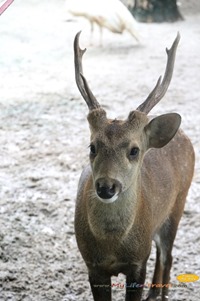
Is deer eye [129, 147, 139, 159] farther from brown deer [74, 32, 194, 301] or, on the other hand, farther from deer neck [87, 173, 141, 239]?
deer neck [87, 173, 141, 239]

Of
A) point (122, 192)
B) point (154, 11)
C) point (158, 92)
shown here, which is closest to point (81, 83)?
point (158, 92)

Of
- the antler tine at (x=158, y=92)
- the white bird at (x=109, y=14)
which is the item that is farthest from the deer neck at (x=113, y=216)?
the white bird at (x=109, y=14)

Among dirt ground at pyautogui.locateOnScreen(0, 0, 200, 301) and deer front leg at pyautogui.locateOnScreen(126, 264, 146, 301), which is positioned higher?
deer front leg at pyautogui.locateOnScreen(126, 264, 146, 301)

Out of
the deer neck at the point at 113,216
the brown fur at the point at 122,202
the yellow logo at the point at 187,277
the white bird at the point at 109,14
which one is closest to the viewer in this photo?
the brown fur at the point at 122,202

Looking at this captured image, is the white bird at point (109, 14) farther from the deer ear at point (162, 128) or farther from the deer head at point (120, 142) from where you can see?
the deer ear at point (162, 128)

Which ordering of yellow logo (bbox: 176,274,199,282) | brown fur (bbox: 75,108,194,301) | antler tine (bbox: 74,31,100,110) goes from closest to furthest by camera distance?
brown fur (bbox: 75,108,194,301) < antler tine (bbox: 74,31,100,110) < yellow logo (bbox: 176,274,199,282)

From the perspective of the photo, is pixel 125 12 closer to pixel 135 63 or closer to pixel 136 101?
pixel 135 63

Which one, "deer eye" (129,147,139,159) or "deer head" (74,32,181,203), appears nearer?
"deer head" (74,32,181,203)

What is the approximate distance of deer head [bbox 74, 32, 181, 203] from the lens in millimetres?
1975

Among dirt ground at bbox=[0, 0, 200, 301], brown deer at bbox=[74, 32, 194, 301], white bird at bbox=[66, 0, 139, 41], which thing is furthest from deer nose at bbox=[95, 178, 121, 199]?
white bird at bbox=[66, 0, 139, 41]

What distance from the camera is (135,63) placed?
7.29m

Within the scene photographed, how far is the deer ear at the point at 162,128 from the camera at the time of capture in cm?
216

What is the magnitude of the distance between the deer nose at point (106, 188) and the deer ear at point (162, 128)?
0.31 meters

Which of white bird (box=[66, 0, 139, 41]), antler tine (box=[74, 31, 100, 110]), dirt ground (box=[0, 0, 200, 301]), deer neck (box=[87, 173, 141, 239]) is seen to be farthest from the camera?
white bird (box=[66, 0, 139, 41])
